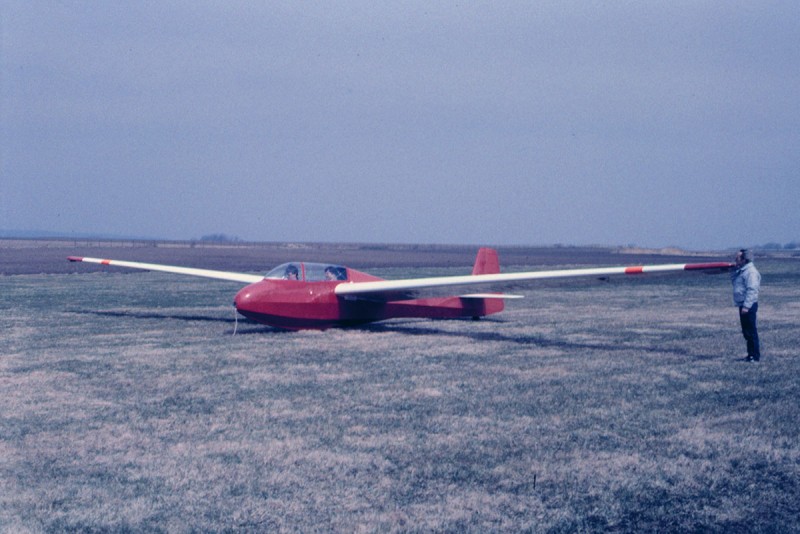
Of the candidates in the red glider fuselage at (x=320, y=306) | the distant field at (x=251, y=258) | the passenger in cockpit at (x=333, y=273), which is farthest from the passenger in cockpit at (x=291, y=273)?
the distant field at (x=251, y=258)

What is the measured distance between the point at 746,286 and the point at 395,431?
7314mm

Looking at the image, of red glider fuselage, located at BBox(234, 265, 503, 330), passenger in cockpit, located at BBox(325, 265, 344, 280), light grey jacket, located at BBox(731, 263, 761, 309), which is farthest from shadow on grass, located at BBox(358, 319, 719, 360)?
passenger in cockpit, located at BBox(325, 265, 344, 280)

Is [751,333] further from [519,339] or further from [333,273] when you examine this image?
[333,273]

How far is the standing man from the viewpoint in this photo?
37.9ft

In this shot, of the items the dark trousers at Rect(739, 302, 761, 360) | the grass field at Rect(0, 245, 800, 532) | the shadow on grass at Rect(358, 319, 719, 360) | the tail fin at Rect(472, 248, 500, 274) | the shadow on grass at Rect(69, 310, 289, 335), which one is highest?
the tail fin at Rect(472, 248, 500, 274)

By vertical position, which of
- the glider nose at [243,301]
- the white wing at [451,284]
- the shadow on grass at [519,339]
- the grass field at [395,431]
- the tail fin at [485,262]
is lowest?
the grass field at [395,431]

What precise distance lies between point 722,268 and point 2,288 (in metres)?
24.3

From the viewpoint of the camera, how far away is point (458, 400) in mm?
8797

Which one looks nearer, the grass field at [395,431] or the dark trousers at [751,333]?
the grass field at [395,431]

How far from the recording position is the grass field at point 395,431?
521 cm

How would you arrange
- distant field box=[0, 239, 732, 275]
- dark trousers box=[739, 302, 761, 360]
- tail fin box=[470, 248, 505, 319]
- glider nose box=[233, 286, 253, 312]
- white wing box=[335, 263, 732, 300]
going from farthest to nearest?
distant field box=[0, 239, 732, 275], tail fin box=[470, 248, 505, 319], glider nose box=[233, 286, 253, 312], white wing box=[335, 263, 732, 300], dark trousers box=[739, 302, 761, 360]

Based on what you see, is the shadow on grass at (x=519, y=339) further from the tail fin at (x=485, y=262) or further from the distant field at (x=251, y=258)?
the distant field at (x=251, y=258)

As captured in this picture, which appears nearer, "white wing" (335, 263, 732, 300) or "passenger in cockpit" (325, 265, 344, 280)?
"white wing" (335, 263, 732, 300)

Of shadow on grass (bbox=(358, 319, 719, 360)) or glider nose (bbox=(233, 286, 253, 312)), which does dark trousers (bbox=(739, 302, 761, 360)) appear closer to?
shadow on grass (bbox=(358, 319, 719, 360))
